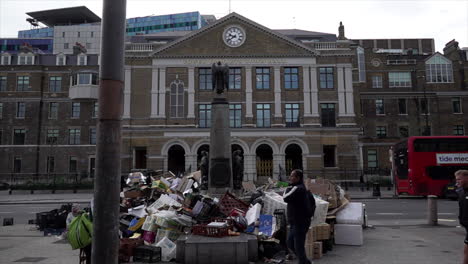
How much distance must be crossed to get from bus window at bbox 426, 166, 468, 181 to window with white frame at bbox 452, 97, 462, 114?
31945 millimetres

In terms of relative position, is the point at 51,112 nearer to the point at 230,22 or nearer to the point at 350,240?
the point at 230,22

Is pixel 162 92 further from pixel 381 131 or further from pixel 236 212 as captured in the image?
pixel 236 212

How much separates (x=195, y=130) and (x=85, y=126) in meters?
18.1

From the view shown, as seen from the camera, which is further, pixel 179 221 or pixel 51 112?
pixel 51 112

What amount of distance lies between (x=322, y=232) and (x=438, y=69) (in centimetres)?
5316

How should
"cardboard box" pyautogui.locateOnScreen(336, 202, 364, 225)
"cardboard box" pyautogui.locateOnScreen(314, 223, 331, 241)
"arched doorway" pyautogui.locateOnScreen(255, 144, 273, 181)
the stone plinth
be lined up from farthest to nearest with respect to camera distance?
"arched doorway" pyautogui.locateOnScreen(255, 144, 273, 181)
"cardboard box" pyautogui.locateOnScreen(336, 202, 364, 225)
"cardboard box" pyautogui.locateOnScreen(314, 223, 331, 241)
the stone plinth

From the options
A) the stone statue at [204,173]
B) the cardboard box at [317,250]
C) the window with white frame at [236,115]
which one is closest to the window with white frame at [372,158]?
the window with white frame at [236,115]

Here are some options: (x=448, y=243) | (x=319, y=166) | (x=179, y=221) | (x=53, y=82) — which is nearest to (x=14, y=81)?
(x=53, y=82)

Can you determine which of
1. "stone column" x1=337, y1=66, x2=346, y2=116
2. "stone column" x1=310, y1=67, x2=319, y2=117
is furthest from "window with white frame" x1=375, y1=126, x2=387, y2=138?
"stone column" x1=310, y1=67, x2=319, y2=117

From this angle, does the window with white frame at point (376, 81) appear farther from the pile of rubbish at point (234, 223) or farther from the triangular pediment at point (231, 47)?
the pile of rubbish at point (234, 223)

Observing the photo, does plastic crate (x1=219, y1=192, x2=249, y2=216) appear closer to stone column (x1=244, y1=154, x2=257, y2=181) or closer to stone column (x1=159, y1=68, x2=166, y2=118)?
stone column (x1=244, y1=154, x2=257, y2=181)

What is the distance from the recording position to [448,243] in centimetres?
1062

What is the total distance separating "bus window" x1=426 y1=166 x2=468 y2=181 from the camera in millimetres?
25297

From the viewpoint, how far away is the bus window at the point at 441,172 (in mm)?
25297
